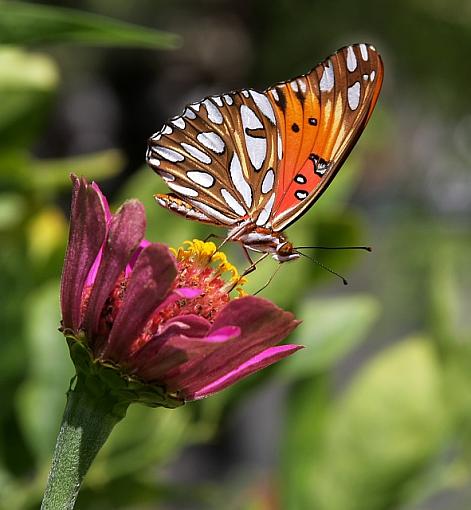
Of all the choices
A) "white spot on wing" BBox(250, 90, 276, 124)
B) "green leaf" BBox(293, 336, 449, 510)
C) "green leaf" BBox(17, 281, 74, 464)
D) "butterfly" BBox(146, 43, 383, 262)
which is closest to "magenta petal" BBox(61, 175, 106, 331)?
"butterfly" BBox(146, 43, 383, 262)

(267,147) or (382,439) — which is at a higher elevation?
(267,147)

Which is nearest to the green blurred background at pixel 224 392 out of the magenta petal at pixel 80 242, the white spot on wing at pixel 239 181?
the white spot on wing at pixel 239 181

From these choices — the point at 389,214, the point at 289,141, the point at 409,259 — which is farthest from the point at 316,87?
the point at 389,214

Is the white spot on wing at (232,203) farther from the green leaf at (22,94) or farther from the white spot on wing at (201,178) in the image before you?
the green leaf at (22,94)

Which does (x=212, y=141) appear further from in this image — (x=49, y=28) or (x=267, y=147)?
(x=49, y=28)

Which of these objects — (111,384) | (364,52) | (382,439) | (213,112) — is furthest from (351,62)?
(382,439)
